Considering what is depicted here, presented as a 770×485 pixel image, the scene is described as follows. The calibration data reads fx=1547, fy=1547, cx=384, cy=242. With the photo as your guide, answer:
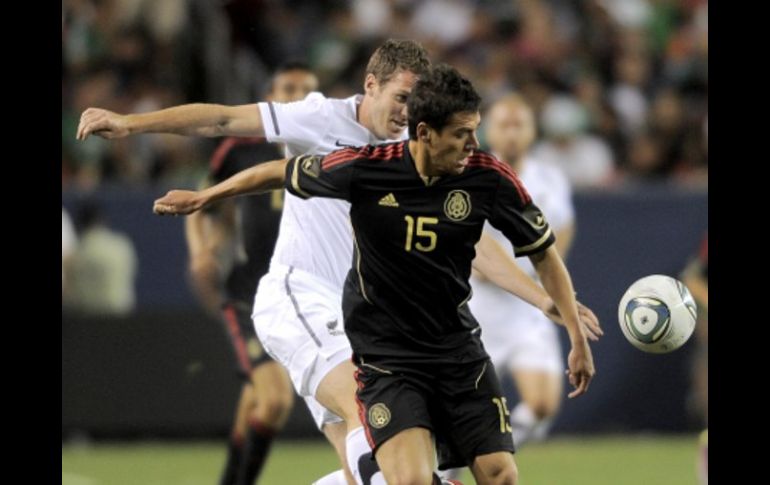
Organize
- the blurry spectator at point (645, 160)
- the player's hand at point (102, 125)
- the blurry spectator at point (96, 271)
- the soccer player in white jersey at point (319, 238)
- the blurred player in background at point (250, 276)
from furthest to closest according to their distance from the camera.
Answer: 1. the blurry spectator at point (645, 160)
2. the blurry spectator at point (96, 271)
3. the blurred player in background at point (250, 276)
4. the soccer player in white jersey at point (319, 238)
5. the player's hand at point (102, 125)

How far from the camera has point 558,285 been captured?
6672mm

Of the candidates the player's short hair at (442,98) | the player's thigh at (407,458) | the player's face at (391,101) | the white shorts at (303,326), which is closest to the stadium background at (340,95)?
the white shorts at (303,326)

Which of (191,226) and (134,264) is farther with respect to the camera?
(134,264)

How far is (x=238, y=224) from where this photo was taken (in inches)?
399

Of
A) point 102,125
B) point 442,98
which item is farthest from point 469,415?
point 102,125

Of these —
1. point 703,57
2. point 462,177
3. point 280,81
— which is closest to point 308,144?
point 462,177

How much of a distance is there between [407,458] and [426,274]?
788 millimetres

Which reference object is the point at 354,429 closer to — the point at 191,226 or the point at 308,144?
the point at 308,144

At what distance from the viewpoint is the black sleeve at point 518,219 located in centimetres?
661

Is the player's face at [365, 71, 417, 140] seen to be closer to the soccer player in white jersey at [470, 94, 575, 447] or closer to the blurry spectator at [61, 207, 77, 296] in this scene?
the soccer player in white jersey at [470, 94, 575, 447]

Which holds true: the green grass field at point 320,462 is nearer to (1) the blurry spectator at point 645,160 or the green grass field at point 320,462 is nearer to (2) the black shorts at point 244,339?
(2) the black shorts at point 244,339

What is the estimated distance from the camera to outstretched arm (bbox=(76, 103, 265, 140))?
6590 mm

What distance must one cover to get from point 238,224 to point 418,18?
710cm

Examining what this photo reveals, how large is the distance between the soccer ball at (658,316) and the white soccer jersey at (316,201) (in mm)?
1445
